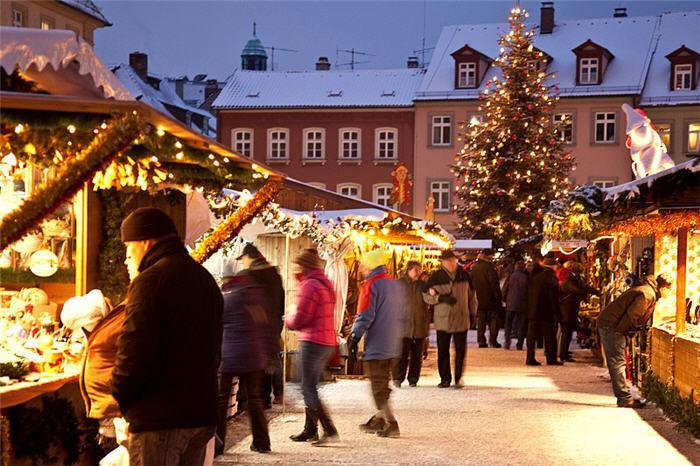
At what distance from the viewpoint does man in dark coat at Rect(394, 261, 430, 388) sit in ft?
53.3

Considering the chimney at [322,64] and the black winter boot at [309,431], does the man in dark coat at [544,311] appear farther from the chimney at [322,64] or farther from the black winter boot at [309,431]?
the chimney at [322,64]

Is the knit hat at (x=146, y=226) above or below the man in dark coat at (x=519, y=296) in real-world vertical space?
above

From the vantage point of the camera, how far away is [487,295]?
939 inches

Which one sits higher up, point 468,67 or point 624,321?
point 468,67

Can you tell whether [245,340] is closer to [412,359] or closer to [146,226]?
[146,226]

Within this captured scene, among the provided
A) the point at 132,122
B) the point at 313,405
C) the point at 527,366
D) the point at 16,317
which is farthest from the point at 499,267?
the point at 132,122

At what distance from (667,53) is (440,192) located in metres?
11.5

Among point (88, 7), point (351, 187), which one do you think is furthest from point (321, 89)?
point (88, 7)

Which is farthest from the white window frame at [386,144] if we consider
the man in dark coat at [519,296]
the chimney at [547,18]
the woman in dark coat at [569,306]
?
the woman in dark coat at [569,306]

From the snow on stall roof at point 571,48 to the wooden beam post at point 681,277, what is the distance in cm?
3614

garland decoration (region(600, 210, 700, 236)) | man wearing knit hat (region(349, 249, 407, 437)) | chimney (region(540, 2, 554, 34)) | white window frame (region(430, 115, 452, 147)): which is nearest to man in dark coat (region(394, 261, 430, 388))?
garland decoration (region(600, 210, 700, 236))

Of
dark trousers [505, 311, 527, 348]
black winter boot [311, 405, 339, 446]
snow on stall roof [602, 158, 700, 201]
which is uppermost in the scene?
snow on stall roof [602, 158, 700, 201]

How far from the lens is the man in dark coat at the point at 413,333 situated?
53.3 ft

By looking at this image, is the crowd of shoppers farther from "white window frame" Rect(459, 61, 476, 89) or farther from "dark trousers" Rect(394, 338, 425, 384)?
"white window frame" Rect(459, 61, 476, 89)
